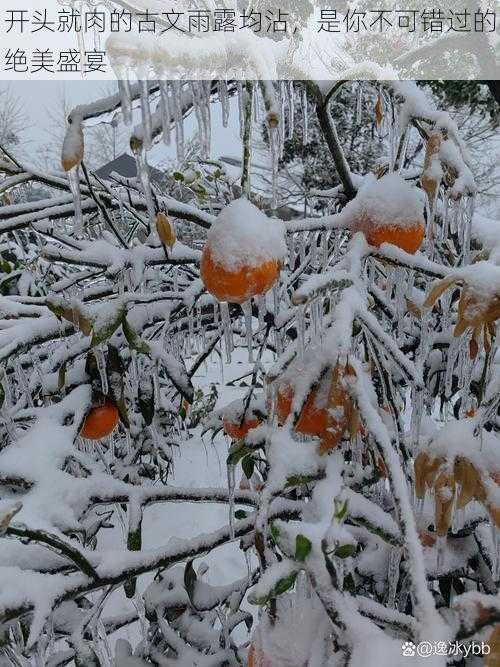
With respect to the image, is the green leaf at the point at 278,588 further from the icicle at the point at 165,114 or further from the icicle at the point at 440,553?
the icicle at the point at 165,114

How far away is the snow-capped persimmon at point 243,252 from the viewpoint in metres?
0.52

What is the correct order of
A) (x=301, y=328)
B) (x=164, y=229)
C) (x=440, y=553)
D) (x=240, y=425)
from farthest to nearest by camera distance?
(x=240, y=425) → (x=164, y=229) → (x=440, y=553) → (x=301, y=328)

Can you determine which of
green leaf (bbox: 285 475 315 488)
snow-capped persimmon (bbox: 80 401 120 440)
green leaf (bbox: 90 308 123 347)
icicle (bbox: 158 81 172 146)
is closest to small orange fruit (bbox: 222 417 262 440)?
snow-capped persimmon (bbox: 80 401 120 440)

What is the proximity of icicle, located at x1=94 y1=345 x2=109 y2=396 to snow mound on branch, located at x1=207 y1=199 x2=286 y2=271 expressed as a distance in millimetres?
322

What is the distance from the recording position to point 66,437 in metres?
0.77

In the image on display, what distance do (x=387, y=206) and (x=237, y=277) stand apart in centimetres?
19

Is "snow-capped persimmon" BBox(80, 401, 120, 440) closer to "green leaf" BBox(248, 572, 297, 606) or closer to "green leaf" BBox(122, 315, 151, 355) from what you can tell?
"green leaf" BBox(122, 315, 151, 355)

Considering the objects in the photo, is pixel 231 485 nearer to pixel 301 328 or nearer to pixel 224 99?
pixel 301 328

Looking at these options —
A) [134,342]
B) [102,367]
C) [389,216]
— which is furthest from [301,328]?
[102,367]

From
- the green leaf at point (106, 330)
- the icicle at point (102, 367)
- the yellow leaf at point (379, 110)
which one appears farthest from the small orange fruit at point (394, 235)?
the icicle at point (102, 367)

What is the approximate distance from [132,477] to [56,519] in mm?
796

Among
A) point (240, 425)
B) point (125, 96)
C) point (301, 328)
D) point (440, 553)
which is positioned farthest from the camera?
point (240, 425)

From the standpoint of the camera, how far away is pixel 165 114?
46cm

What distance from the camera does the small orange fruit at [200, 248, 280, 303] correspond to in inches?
20.5
